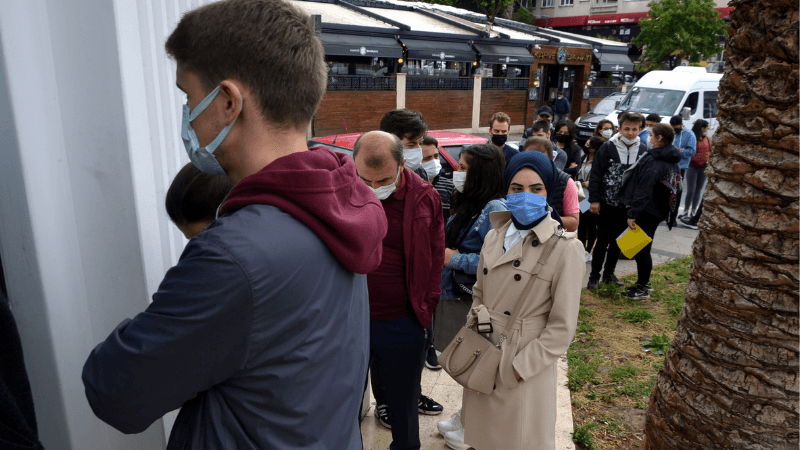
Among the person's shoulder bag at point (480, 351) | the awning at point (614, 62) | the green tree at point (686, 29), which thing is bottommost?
the person's shoulder bag at point (480, 351)

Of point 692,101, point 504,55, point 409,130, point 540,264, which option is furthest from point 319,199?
point 504,55

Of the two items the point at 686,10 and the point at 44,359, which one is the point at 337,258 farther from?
the point at 686,10

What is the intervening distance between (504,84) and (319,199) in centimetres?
2379

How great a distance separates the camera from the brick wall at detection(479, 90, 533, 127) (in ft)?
76.1

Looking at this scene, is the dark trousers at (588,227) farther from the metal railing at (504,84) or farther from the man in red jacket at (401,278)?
the metal railing at (504,84)

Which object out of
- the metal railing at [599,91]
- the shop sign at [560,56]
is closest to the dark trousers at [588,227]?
the shop sign at [560,56]

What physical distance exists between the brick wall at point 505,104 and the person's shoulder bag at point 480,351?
824 inches

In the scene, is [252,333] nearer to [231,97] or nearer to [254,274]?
[254,274]

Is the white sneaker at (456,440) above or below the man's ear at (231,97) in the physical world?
below

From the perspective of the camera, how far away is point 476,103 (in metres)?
22.8

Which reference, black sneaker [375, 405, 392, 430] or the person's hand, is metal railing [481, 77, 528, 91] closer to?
the person's hand

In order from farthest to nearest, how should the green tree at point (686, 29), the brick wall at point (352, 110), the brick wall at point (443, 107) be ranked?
the green tree at point (686, 29) < the brick wall at point (443, 107) < the brick wall at point (352, 110)

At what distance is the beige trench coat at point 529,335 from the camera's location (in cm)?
254

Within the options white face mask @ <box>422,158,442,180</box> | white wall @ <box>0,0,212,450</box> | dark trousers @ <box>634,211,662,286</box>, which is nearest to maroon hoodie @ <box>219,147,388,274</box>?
white wall @ <box>0,0,212,450</box>
